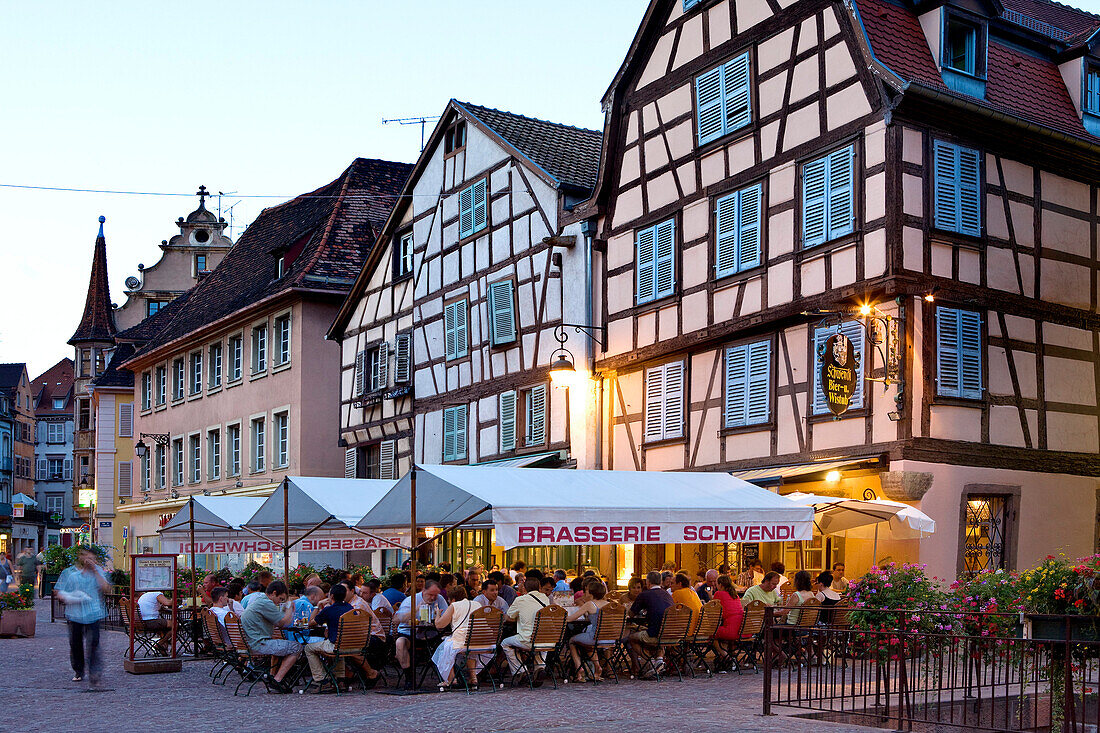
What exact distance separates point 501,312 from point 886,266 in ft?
33.2

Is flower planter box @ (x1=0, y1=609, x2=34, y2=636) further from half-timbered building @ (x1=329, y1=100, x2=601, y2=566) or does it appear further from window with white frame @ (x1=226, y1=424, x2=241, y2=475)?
window with white frame @ (x1=226, y1=424, x2=241, y2=475)

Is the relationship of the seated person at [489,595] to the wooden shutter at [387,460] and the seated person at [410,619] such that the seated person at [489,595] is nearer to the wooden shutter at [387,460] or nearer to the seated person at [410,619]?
the seated person at [410,619]

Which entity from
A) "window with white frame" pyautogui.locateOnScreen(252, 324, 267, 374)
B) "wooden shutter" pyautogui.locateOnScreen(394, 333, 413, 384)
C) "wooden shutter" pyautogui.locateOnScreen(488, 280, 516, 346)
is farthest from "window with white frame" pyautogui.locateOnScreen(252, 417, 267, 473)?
"wooden shutter" pyautogui.locateOnScreen(488, 280, 516, 346)

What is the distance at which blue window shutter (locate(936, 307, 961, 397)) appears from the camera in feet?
59.9

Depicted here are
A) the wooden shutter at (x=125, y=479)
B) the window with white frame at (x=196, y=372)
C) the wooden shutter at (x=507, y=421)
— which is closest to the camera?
the wooden shutter at (x=507, y=421)

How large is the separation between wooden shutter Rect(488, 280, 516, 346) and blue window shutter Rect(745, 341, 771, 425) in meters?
6.81

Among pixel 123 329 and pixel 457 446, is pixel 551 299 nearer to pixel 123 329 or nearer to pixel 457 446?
pixel 457 446

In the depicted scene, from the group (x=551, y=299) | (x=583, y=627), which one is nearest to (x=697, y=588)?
(x=583, y=627)

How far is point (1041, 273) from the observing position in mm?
19672

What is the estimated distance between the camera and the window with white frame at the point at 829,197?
18797mm

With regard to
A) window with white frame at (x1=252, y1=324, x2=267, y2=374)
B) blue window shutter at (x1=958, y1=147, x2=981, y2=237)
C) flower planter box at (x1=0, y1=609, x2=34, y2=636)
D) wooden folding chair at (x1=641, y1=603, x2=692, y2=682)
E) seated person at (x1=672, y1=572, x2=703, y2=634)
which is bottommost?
flower planter box at (x1=0, y1=609, x2=34, y2=636)

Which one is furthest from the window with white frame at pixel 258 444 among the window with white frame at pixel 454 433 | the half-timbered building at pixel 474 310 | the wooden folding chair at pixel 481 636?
the wooden folding chair at pixel 481 636

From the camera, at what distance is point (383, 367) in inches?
1257

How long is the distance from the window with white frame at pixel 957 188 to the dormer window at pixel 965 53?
4.01 feet
